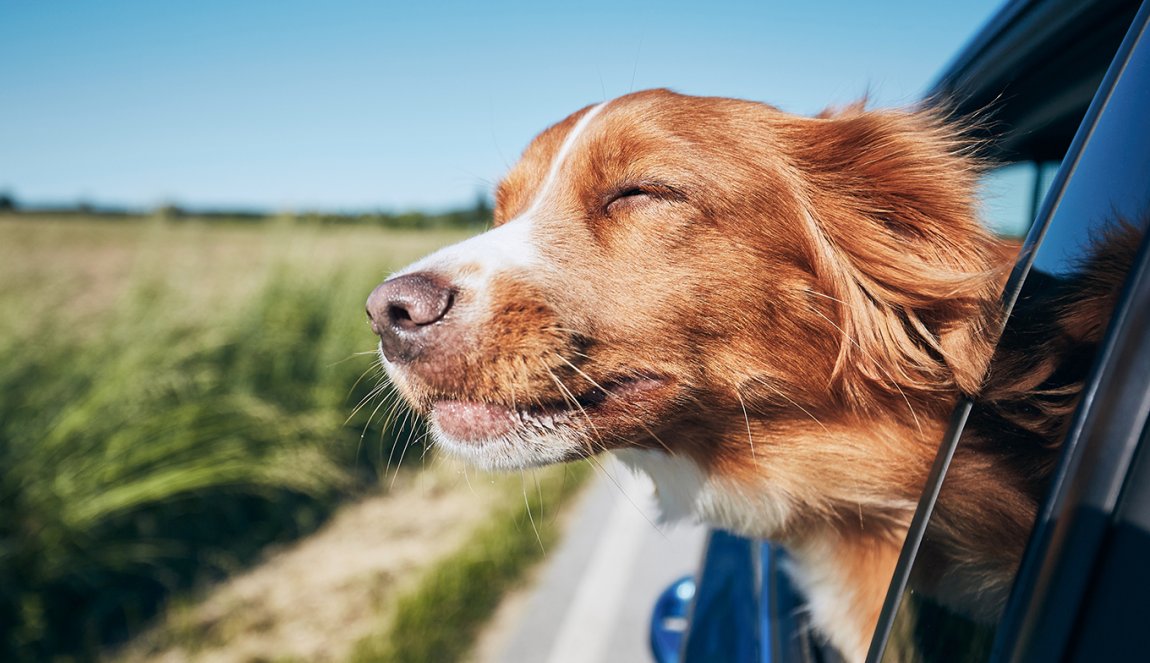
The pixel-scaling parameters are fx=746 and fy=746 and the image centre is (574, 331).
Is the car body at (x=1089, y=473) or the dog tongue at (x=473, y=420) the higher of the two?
the car body at (x=1089, y=473)

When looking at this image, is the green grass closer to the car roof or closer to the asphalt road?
the asphalt road

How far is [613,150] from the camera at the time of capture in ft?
5.85

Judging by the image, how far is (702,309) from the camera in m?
1.61

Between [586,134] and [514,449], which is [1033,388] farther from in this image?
[586,134]

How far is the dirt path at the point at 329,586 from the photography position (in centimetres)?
407

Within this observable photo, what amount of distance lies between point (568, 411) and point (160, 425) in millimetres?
4282

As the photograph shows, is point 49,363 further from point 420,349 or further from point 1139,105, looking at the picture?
point 1139,105

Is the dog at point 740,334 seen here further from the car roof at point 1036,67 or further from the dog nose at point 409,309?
the car roof at point 1036,67

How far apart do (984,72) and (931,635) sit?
1713 mm

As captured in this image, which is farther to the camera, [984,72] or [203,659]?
[203,659]

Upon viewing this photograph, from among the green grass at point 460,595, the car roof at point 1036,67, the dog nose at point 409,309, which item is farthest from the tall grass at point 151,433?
the car roof at point 1036,67

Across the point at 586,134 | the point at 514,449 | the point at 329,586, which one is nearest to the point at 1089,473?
the point at 514,449

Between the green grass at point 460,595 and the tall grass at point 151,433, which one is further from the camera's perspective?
the tall grass at point 151,433

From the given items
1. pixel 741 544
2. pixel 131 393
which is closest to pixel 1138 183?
pixel 741 544
